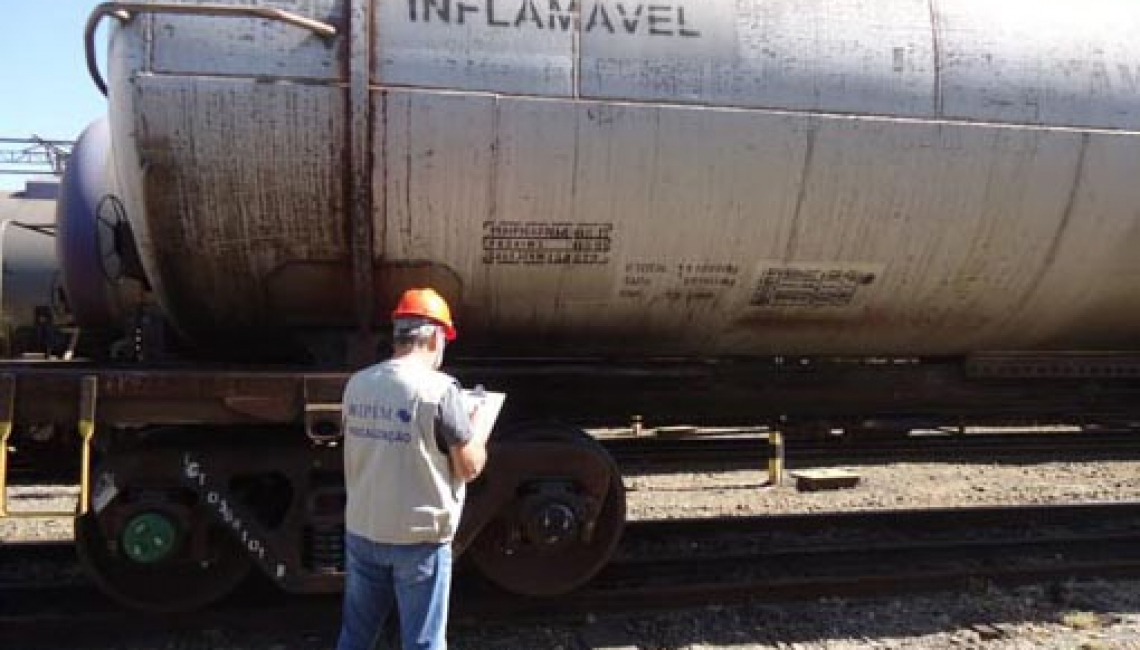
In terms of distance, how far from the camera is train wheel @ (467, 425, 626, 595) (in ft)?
17.6

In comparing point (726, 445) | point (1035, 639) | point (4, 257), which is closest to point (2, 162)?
point (4, 257)

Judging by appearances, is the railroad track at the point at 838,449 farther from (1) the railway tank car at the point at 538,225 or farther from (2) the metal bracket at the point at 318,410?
(2) the metal bracket at the point at 318,410

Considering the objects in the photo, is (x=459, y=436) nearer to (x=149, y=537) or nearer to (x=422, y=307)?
(x=422, y=307)

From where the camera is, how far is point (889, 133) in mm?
5402

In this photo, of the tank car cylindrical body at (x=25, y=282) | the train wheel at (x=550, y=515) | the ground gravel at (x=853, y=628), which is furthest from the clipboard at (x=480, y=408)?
the tank car cylindrical body at (x=25, y=282)

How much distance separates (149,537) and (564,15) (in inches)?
130

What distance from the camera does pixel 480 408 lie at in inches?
148

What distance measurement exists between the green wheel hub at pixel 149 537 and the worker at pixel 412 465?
1.75 metres

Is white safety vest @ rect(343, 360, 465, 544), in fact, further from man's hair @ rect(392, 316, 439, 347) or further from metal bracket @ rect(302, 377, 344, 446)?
metal bracket @ rect(302, 377, 344, 446)

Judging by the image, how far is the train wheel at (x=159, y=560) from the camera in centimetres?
503

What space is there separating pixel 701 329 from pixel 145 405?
294cm

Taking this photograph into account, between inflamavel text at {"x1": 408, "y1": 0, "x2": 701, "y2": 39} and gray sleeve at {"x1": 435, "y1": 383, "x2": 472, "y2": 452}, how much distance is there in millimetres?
2218

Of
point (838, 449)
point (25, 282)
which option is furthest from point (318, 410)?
point (25, 282)

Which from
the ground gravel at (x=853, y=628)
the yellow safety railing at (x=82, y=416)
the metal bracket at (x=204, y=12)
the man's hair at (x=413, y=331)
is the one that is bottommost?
the ground gravel at (x=853, y=628)
